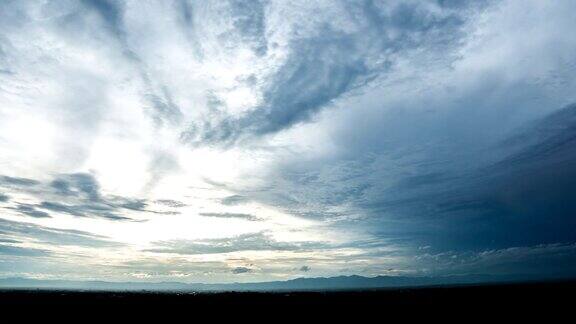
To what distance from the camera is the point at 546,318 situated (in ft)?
128

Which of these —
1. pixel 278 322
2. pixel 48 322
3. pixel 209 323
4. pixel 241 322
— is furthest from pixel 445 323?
pixel 48 322

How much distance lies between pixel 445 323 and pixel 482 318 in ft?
23.4

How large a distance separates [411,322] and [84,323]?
136ft

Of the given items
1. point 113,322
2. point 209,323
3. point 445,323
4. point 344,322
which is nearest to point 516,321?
point 445,323

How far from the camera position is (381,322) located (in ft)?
141

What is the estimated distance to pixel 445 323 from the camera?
39000 millimetres

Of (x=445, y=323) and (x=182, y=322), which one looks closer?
(x=445, y=323)

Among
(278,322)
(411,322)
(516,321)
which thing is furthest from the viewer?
(278,322)

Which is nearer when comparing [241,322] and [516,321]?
[516,321]

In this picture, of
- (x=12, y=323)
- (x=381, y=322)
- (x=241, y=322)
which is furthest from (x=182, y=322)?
(x=381, y=322)

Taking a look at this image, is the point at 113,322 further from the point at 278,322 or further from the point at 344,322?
the point at 344,322

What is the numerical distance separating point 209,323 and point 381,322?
22093 mm

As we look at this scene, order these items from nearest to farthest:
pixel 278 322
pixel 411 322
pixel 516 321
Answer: pixel 516 321, pixel 411 322, pixel 278 322

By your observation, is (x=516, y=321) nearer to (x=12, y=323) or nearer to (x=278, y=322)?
(x=278, y=322)
